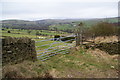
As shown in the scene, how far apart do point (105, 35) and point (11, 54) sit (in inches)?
507

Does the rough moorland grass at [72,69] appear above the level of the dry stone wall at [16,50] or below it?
below

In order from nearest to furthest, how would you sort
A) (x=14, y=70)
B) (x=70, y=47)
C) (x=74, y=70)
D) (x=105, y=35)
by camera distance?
(x=14, y=70)
(x=74, y=70)
(x=70, y=47)
(x=105, y=35)

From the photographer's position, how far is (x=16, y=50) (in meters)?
5.86

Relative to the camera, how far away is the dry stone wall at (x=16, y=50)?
208 inches

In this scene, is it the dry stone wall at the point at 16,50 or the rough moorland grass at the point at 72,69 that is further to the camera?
the rough moorland grass at the point at 72,69

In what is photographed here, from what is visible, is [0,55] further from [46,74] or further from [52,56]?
[52,56]

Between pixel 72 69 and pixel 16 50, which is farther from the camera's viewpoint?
pixel 72 69

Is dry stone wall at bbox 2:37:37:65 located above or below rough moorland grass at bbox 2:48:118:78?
above

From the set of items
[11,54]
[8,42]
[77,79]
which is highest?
[8,42]

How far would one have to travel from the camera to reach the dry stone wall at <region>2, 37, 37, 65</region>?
5.29 metres

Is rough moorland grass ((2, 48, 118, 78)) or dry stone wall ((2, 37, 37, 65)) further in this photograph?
rough moorland grass ((2, 48, 118, 78))

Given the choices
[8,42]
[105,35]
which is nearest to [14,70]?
[8,42]

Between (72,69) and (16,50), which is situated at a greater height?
(16,50)

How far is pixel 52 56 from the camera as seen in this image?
907 centimetres
